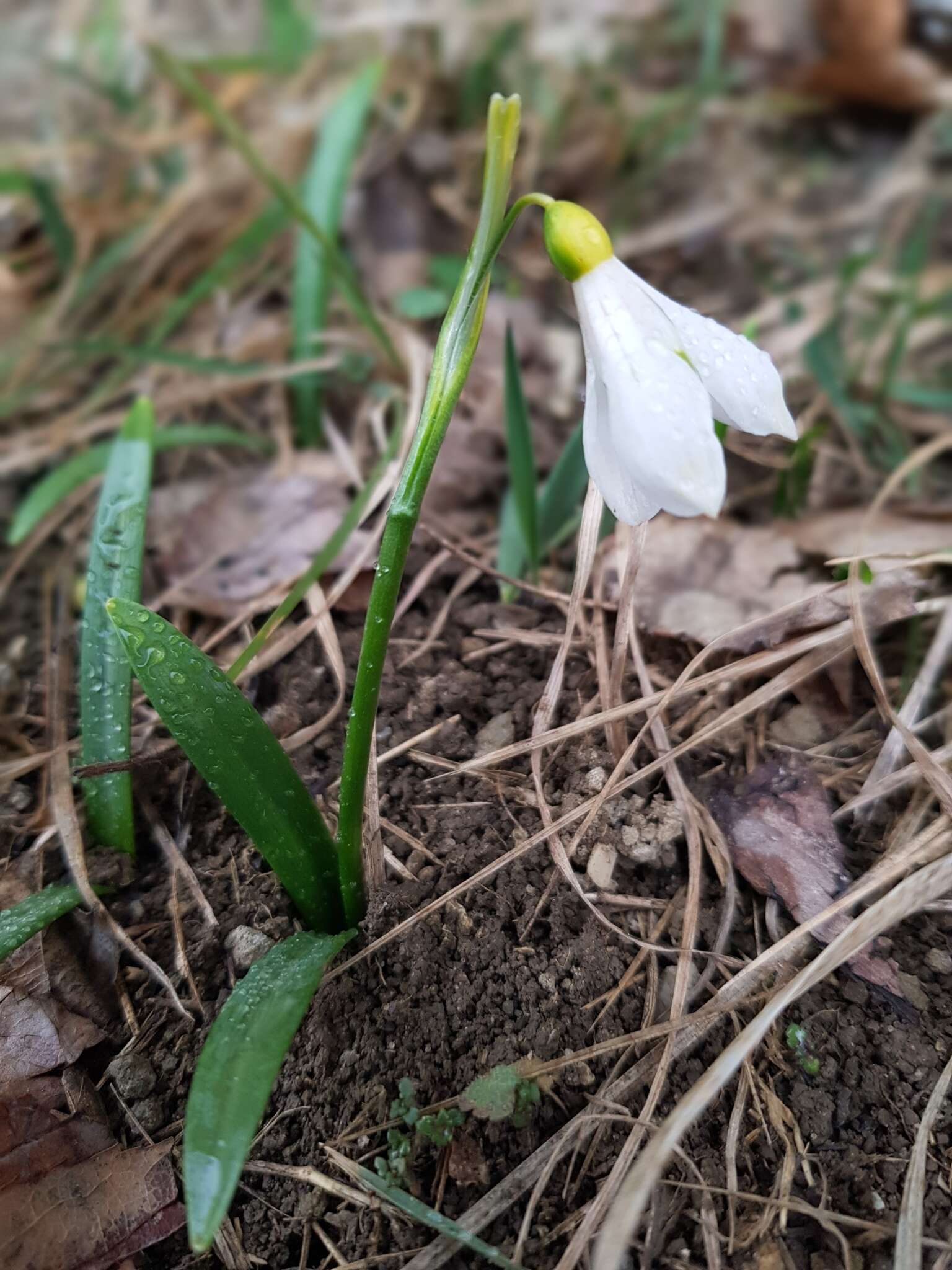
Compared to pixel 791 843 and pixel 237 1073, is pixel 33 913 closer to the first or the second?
pixel 237 1073

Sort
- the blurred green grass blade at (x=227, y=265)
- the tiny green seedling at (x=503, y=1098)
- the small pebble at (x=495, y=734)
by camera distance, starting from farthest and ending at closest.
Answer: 1. the blurred green grass blade at (x=227, y=265)
2. the small pebble at (x=495, y=734)
3. the tiny green seedling at (x=503, y=1098)

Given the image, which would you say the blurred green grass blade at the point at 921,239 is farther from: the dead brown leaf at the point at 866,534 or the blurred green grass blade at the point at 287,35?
the blurred green grass blade at the point at 287,35

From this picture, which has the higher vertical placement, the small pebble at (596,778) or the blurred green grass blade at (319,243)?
the blurred green grass blade at (319,243)

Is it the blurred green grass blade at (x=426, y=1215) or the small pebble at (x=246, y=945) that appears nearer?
the blurred green grass blade at (x=426, y=1215)

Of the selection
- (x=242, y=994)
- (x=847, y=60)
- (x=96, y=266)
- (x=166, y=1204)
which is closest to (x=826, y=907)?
(x=242, y=994)

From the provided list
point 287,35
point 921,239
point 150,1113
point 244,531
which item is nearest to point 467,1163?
point 150,1113

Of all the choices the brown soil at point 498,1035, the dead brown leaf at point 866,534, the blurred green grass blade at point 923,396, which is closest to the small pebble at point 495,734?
the brown soil at point 498,1035
